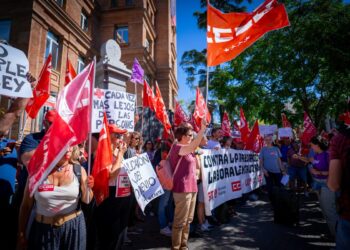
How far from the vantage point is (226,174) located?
17.8 ft

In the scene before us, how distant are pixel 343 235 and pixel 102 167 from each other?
249cm

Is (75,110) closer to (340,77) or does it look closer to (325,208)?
(325,208)

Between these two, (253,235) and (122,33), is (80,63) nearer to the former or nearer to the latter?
(122,33)

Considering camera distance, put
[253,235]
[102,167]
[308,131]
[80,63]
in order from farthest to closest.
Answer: [80,63] → [308,131] → [253,235] → [102,167]

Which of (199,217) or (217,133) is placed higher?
(217,133)

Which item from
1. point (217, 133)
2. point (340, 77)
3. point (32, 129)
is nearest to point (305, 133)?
point (217, 133)

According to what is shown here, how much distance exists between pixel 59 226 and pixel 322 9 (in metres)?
15.1

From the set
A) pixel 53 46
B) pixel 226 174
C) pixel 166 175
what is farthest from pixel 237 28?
pixel 53 46

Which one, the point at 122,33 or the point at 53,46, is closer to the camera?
the point at 53,46

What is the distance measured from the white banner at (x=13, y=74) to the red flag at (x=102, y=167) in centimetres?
95

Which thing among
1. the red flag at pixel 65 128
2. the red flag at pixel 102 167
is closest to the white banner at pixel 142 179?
the red flag at pixel 102 167

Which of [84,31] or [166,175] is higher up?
[84,31]

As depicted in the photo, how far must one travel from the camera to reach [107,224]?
2.95m

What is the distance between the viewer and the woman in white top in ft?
6.52
